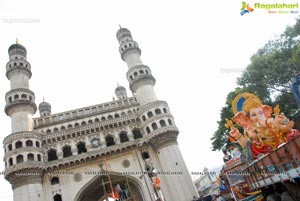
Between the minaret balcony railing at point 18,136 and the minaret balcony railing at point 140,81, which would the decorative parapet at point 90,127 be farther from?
the minaret balcony railing at point 140,81

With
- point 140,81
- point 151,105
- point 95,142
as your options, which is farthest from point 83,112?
point 151,105

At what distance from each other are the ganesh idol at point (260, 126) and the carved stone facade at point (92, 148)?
15.7 m

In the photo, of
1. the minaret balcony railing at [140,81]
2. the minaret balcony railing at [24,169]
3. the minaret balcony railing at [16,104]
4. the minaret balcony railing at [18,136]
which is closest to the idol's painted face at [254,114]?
the minaret balcony railing at [140,81]

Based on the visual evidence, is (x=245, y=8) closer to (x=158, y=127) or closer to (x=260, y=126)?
(x=260, y=126)

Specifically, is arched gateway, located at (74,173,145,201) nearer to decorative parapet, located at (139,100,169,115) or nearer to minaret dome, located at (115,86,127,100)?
decorative parapet, located at (139,100,169,115)

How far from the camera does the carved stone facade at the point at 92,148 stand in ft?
97.3

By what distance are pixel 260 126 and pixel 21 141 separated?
26.9m

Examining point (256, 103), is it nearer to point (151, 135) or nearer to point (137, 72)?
point (151, 135)

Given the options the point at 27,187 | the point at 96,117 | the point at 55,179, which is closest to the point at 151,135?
the point at 96,117

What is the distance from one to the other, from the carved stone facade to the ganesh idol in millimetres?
15673

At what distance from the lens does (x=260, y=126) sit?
1559cm

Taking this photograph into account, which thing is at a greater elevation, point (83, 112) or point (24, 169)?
point (83, 112)

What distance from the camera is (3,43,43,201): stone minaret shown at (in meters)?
28.3

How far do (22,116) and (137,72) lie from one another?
1673cm
